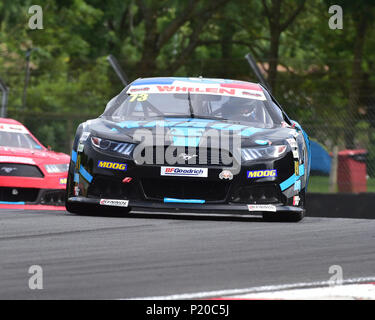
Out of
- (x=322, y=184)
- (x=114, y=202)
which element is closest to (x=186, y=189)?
(x=114, y=202)

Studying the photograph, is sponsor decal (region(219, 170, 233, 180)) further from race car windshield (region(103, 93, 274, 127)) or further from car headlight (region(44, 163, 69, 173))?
car headlight (region(44, 163, 69, 173))

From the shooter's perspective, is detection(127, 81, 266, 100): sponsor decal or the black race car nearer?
the black race car

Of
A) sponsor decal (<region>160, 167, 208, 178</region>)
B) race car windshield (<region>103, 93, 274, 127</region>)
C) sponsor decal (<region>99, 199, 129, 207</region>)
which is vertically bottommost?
sponsor decal (<region>99, 199, 129, 207</region>)

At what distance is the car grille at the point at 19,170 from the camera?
1089cm

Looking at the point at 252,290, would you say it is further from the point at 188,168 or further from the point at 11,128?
the point at 11,128

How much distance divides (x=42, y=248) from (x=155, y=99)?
3204 mm

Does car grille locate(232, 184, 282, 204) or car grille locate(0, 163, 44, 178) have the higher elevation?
car grille locate(232, 184, 282, 204)

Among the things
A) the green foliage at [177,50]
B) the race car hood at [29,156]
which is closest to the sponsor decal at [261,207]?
the race car hood at [29,156]

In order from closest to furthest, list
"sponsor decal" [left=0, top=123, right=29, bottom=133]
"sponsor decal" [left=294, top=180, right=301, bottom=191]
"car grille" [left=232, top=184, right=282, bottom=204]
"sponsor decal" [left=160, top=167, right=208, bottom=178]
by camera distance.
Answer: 1. "sponsor decal" [left=160, top=167, right=208, bottom=178]
2. "car grille" [left=232, top=184, right=282, bottom=204]
3. "sponsor decal" [left=294, top=180, right=301, bottom=191]
4. "sponsor decal" [left=0, top=123, right=29, bottom=133]

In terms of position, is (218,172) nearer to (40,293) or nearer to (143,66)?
(40,293)

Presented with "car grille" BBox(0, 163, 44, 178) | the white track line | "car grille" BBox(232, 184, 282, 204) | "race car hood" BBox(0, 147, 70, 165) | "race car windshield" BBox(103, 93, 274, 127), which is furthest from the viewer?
"race car hood" BBox(0, 147, 70, 165)

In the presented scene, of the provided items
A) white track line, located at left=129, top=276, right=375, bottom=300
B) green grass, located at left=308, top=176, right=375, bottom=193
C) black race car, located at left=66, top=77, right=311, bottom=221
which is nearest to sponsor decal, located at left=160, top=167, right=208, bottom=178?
black race car, located at left=66, top=77, right=311, bottom=221

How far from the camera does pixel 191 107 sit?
8445 mm

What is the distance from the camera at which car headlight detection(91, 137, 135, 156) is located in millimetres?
7391
